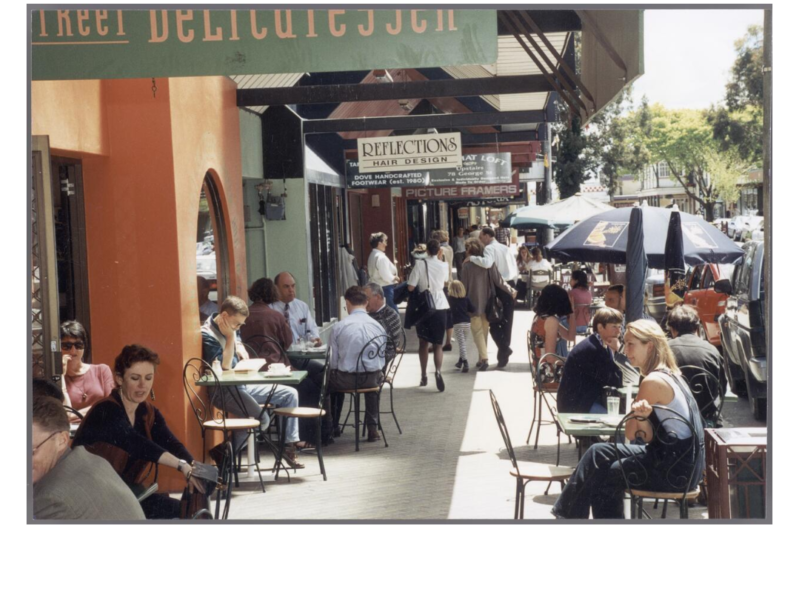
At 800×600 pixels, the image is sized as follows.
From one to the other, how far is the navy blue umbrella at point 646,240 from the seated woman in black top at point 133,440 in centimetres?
448

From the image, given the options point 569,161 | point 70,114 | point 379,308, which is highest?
point 569,161

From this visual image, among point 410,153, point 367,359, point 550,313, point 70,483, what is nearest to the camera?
point 70,483

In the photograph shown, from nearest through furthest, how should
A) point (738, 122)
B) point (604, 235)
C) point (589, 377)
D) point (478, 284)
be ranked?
point (589, 377), point (604, 235), point (478, 284), point (738, 122)

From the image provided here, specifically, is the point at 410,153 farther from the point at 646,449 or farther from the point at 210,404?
the point at 646,449

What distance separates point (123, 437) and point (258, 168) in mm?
7167

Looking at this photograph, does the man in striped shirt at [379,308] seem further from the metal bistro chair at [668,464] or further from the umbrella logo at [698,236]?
the metal bistro chair at [668,464]

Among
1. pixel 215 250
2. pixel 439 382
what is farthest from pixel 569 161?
pixel 215 250

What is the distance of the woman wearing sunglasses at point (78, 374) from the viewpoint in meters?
6.75

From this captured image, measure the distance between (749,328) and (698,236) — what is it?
1.47m

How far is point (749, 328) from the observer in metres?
10.0

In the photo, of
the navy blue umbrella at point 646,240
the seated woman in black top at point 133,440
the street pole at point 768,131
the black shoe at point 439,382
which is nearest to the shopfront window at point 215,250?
the black shoe at point 439,382

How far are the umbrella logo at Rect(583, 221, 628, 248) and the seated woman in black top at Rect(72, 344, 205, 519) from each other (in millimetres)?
5152

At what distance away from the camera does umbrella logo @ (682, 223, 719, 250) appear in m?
9.00
